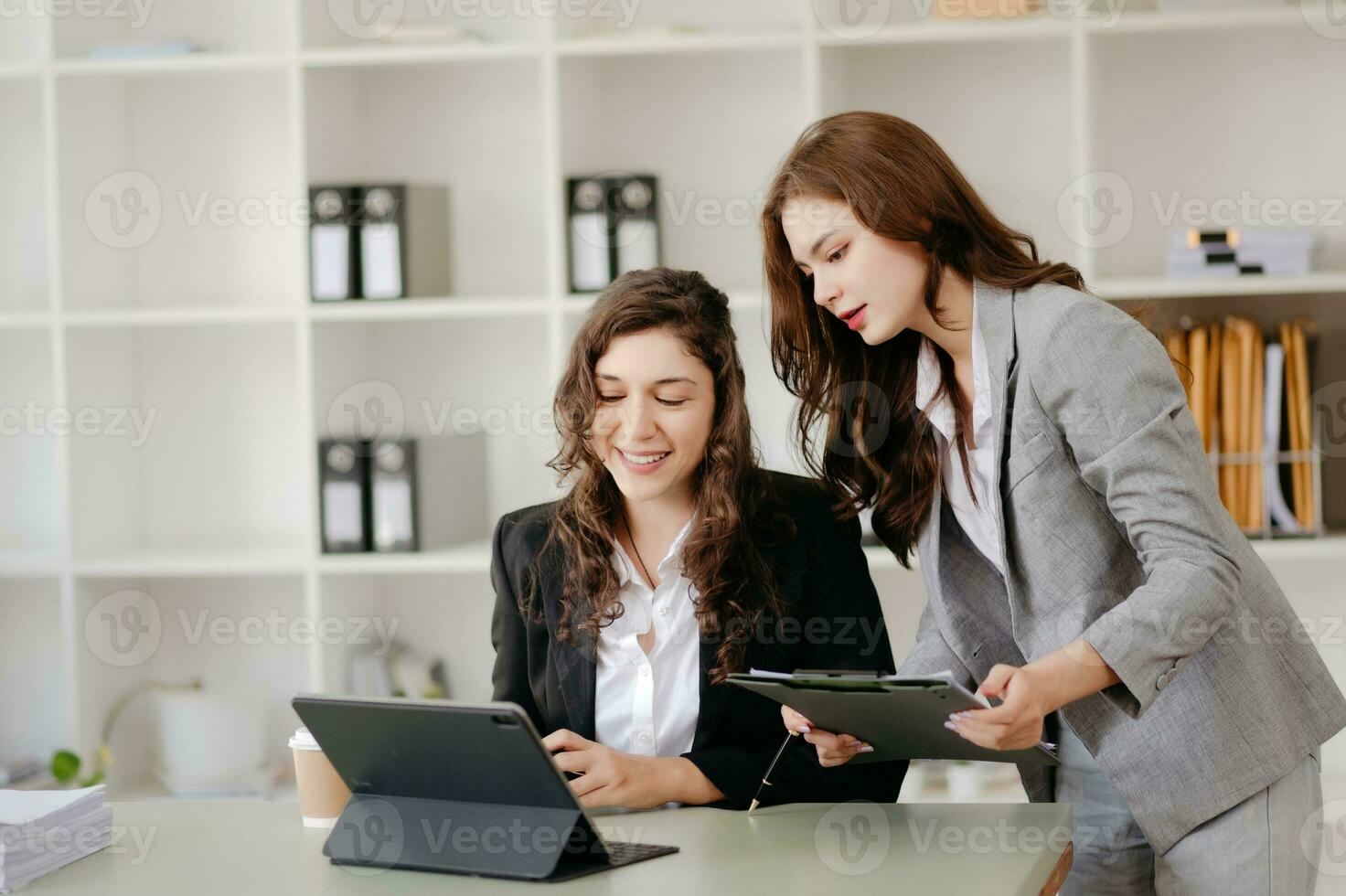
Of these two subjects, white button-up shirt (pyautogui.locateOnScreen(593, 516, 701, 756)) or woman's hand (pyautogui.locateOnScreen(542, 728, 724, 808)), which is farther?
white button-up shirt (pyautogui.locateOnScreen(593, 516, 701, 756))

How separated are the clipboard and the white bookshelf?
131cm

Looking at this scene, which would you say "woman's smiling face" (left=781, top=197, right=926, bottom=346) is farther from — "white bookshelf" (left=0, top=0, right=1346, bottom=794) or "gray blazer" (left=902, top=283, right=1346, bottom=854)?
"white bookshelf" (left=0, top=0, right=1346, bottom=794)

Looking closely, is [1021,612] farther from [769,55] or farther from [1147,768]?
[769,55]

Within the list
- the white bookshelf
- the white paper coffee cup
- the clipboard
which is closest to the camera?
the clipboard

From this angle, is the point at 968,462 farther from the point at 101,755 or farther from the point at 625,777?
the point at 101,755

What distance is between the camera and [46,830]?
1.51 m

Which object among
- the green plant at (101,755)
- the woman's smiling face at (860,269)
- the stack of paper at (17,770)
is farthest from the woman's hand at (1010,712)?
the stack of paper at (17,770)

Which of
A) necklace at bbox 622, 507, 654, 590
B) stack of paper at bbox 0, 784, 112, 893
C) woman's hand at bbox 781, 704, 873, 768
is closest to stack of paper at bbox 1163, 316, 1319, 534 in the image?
necklace at bbox 622, 507, 654, 590

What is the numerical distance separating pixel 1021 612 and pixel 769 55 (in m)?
1.86

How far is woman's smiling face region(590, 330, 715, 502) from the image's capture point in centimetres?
189

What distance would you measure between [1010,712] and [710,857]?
35cm

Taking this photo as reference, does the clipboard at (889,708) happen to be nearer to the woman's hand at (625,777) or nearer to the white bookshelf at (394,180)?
the woman's hand at (625,777)

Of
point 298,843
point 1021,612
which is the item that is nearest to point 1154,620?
point 1021,612

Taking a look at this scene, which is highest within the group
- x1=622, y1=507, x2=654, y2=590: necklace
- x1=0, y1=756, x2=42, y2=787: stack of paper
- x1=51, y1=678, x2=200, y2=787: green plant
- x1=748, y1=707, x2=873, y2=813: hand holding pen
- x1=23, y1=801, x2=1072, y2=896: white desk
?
x1=622, y1=507, x2=654, y2=590: necklace
